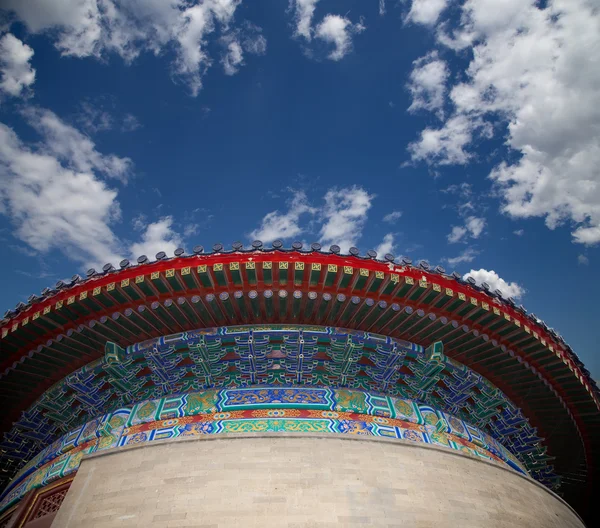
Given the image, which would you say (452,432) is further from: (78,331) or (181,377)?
(78,331)

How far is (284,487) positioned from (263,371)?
1.71 metres

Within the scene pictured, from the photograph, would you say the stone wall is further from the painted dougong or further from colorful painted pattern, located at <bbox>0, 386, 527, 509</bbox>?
colorful painted pattern, located at <bbox>0, 386, 527, 509</bbox>

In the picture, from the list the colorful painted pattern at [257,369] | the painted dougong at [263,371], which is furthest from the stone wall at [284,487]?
the colorful painted pattern at [257,369]

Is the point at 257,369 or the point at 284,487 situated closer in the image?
the point at 284,487

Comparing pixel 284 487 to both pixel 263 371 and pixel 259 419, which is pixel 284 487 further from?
pixel 263 371

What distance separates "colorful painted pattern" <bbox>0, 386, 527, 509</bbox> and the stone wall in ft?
0.74

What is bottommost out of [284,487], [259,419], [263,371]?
[284,487]

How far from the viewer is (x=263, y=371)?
21.0 ft

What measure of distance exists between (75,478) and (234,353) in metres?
2.63

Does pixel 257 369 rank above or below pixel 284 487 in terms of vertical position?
above

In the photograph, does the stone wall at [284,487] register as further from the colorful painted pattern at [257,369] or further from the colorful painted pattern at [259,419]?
the colorful painted pattern at [257,369]

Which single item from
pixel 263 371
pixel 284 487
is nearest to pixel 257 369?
pixel 263 371

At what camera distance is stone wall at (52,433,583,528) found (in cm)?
491

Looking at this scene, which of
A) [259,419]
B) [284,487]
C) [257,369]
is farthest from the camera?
[257,369]
